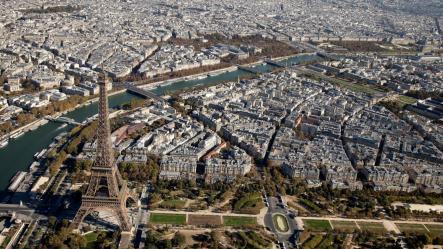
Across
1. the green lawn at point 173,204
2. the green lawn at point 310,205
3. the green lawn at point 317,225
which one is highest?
the green lawn at point 310,205

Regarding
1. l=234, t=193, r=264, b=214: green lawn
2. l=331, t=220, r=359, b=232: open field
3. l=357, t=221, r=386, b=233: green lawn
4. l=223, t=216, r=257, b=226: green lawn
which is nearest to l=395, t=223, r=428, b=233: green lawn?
l=357, t=221, r=386, b=233: green lawn

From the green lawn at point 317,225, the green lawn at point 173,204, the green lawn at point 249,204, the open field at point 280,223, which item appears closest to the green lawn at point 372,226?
the green lawn at point 317,225

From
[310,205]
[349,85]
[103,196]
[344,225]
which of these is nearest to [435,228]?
[344,225]

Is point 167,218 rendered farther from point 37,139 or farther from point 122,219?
point 37,139

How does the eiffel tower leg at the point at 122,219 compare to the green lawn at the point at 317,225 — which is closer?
the eiffel tower leg at the point at 122,219

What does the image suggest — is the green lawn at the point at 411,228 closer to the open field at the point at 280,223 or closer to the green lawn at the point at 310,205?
the green lawn at the point at 310,205

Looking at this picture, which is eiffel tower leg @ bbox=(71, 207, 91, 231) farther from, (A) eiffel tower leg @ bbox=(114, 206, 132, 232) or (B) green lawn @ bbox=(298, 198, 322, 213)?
(B) green lawn @ bbox=(298, 198, 322, 213)
